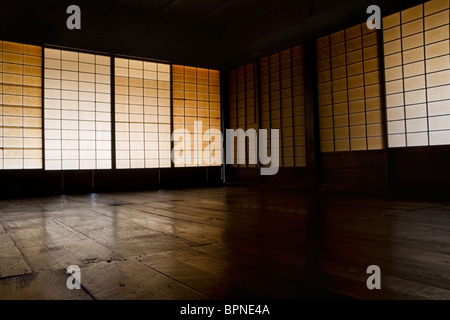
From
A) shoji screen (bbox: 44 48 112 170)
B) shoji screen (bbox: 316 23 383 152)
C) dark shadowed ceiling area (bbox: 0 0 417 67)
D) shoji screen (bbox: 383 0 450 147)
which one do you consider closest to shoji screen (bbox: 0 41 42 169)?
shoji screen (bbox: 44 48 112 170)

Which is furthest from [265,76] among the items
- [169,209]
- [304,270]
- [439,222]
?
[304,270]

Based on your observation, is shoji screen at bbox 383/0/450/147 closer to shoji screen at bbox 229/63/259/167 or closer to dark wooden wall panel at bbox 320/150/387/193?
dark wooden wall panel at bbox 320/150/387/193

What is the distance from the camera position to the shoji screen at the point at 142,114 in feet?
20.6

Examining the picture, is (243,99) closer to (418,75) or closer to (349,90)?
(349,90)

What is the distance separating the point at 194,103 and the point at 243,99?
1056 mm

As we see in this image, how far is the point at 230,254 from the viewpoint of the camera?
5.44 ft

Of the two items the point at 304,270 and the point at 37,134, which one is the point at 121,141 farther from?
the point at 304,270

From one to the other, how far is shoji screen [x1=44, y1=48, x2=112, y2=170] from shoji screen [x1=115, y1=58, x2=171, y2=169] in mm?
225

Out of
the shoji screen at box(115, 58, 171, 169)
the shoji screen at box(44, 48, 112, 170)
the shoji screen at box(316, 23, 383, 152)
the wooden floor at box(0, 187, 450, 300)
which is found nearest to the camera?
the wooden floor at box(0, 187, 450, 300)

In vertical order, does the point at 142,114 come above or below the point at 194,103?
below

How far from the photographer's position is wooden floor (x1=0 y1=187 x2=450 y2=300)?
3.86 ft

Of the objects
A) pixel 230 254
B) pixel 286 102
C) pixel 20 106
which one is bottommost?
pixel 230 254

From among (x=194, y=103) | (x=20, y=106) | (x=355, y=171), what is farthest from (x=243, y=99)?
(x=20, y=106)

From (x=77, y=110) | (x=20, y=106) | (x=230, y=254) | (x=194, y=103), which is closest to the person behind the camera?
(x=230, y=254)
